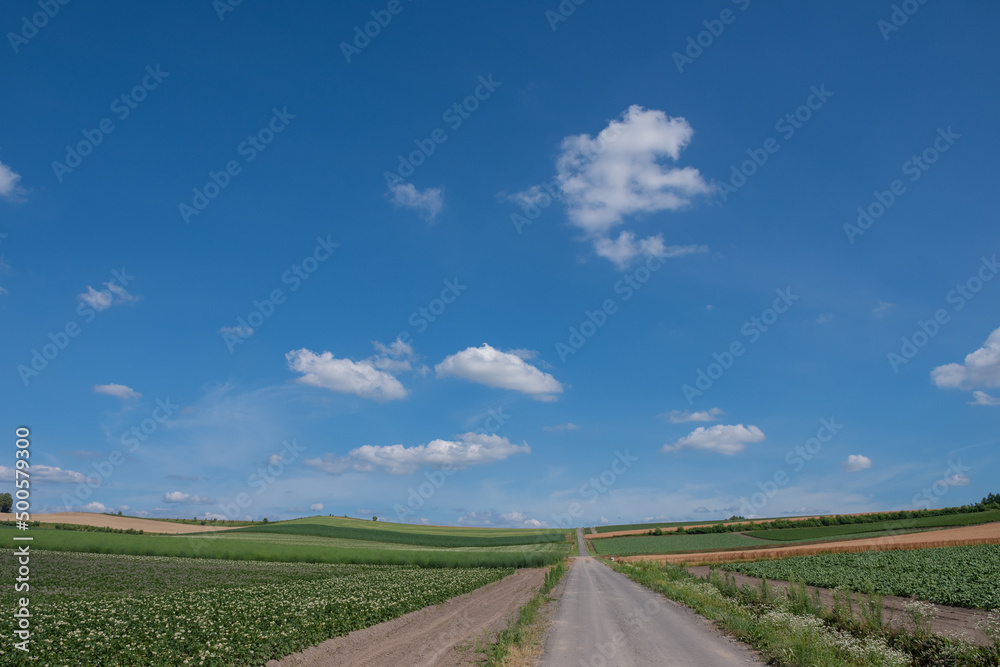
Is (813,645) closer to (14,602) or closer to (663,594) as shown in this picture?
(663,594)

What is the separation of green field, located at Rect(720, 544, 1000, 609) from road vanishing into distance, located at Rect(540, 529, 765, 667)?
5.15 meters

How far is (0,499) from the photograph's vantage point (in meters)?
111

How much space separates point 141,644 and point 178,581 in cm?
2119

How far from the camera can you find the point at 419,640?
1895cm

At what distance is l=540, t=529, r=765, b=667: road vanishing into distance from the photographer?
14.3 m

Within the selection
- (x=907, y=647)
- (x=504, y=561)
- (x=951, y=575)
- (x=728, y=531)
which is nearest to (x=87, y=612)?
(x=907, y=647)

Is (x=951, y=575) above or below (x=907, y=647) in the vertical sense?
below

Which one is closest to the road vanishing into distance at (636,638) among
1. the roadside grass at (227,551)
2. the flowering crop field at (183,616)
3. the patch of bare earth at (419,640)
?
the patch of bare earth at (419,640)

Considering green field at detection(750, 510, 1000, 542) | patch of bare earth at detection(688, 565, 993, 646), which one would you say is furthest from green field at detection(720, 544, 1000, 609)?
green field at detection(750, 510, 1000, 542)

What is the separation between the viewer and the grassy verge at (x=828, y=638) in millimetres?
12117

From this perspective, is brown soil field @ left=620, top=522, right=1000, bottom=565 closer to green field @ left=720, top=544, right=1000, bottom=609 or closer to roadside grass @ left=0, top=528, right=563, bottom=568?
green field @ left=720, top=544, right=1000, bottom=609

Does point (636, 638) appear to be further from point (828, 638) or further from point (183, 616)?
point (183, 616)

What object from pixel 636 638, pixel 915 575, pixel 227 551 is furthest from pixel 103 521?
pixel 915 575

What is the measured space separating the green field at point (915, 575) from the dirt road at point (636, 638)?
16.5 feet
